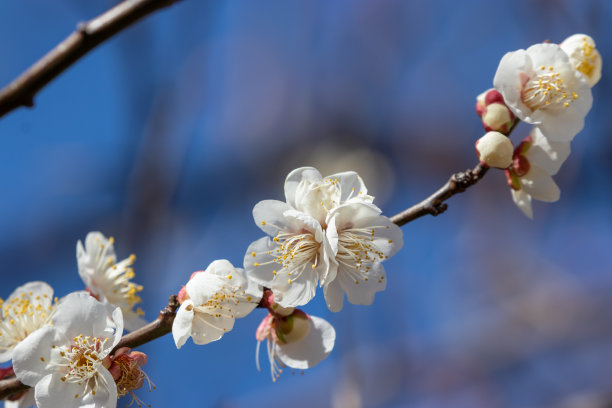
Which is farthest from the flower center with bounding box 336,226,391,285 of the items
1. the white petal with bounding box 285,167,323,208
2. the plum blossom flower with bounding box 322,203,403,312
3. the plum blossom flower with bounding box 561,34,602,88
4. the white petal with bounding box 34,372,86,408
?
the plum blossom flower with bounding box 561,34,602,88

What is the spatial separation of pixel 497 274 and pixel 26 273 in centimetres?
397

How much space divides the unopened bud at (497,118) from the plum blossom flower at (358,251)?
32 cm

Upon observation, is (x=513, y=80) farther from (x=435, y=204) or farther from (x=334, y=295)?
(x=334, y=295)

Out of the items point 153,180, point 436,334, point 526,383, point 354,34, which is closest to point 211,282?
point 153,180

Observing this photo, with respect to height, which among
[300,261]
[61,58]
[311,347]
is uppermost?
[61,58]

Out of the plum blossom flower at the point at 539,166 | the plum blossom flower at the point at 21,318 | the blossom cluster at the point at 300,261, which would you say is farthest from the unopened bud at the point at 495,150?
the plum blossom flower at the point at 21,318

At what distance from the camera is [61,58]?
1158mm

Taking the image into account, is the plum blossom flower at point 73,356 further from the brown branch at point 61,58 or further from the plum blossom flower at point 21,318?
the brown branch at point 61,58

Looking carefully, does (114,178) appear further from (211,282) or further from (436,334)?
(211,282)

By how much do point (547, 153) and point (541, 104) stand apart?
107 mm

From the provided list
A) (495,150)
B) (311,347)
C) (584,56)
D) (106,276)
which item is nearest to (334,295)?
(311,347)

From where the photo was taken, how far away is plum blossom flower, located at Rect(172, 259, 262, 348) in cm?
110

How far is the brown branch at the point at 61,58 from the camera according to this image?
1139 millimetres

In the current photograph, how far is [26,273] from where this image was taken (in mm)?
4918
